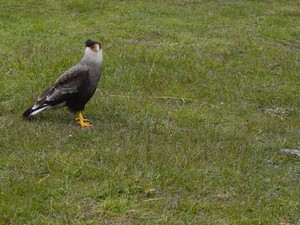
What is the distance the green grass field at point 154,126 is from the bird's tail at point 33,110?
11 cm

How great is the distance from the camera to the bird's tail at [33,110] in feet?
18.9

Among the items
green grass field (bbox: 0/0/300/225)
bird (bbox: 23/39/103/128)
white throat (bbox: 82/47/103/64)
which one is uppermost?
white throat (bbox: 82/47/103/64)

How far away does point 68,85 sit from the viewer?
19.2 ft

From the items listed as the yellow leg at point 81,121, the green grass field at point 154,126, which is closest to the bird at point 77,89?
the yellow leg at point 81,121

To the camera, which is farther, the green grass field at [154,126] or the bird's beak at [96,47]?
the bird's beak at [96,47]

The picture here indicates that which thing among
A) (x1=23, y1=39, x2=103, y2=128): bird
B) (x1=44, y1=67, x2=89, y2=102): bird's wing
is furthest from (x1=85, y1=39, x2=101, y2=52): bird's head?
(x1=44, y1=67, x2=89, y2=102): bird's wing

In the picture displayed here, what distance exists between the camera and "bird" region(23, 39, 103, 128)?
5789mm

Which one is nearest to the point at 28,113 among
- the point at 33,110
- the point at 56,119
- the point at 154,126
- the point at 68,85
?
the point at 33,110

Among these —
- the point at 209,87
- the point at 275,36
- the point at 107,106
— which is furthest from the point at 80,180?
the point at 275,36

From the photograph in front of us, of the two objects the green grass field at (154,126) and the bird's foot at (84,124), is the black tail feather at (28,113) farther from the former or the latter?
the bird's foot at (84,124)

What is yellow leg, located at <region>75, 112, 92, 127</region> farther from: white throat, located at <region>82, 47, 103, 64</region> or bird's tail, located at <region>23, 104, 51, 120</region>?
white throat, located at <region>82, 47, 103, 64</region>

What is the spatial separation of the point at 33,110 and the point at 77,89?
481 millimetres

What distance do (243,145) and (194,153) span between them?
641 mm

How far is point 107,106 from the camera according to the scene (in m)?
6.42
